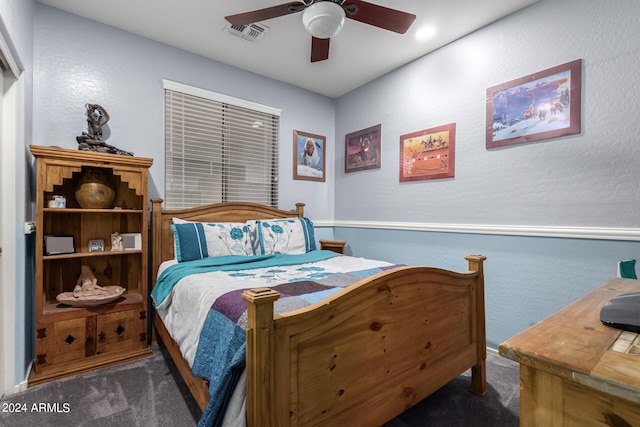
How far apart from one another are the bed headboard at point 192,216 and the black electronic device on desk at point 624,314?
112 inches

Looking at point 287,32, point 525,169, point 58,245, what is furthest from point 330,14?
point 58,245

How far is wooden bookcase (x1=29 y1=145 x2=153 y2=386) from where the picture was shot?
199cm

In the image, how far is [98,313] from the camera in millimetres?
2158

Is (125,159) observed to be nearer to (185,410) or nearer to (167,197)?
(167,197)

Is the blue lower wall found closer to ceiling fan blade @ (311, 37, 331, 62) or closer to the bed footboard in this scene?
the bed footboard

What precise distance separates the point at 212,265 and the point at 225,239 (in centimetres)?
45

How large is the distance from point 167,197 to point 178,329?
4.97ft

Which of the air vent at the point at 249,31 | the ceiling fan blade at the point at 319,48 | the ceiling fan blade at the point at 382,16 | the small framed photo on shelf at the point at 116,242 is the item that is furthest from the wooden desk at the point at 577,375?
the air vent at the point at 249,31

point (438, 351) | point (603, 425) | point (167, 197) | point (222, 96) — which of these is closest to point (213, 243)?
point (167, 197)

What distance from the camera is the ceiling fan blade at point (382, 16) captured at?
177 centimetres

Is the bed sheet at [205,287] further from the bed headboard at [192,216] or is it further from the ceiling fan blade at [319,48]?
the ceiling fan blade at [319,48]

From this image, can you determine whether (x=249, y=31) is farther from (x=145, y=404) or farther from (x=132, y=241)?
(x=145, y=404)

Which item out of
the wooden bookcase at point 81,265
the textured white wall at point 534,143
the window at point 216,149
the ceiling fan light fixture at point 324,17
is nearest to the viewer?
the ceiling fan light fixture at point 324,17

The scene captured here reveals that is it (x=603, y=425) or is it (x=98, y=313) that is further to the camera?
(x=98, y=313)
